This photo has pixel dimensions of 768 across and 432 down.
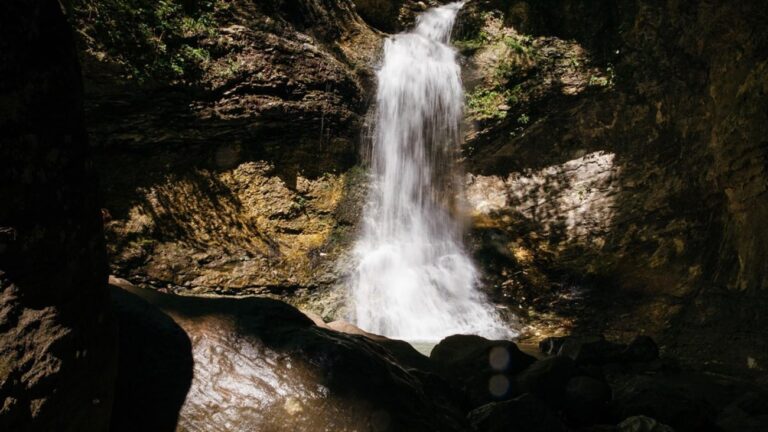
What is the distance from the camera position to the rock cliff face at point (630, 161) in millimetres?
6160

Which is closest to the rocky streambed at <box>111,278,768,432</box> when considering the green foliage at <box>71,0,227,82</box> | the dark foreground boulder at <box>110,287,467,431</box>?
the dark foreground boulder at <box>110,287,467,431</box>

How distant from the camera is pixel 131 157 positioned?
7.78 m

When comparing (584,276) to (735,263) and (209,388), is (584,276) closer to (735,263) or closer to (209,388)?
(735,263)

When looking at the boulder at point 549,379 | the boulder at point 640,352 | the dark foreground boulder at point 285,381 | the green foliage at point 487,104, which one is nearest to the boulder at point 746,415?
the boulder at point 549,379

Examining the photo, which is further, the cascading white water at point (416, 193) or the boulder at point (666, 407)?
the cascading white water at point (416, 193)

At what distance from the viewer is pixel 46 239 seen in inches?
60.0

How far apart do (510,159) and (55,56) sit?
825cm

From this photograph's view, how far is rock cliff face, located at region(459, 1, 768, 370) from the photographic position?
20.2ft

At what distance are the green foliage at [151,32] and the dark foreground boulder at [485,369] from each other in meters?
6.04

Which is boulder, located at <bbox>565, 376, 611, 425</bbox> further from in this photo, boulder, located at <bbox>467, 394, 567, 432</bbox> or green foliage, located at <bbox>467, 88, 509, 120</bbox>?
green foliage, located at <bbox>467, 88, 509, 120</bbox>

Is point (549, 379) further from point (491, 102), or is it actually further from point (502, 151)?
point (491, 102)

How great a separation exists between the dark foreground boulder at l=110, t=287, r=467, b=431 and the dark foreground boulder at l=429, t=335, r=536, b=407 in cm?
120

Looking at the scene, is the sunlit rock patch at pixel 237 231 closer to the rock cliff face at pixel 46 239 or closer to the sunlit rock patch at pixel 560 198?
the sunlit rock patch at pixel 560 198

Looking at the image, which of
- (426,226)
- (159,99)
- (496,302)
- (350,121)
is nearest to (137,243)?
(159,99)
